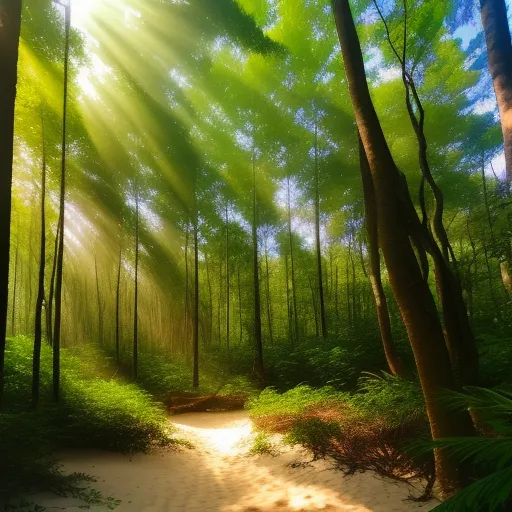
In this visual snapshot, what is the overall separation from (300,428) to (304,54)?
7307 mm

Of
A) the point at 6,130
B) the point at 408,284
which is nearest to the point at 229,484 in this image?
the point at 408,284

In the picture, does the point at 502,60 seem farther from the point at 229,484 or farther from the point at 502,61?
the point at 229,484

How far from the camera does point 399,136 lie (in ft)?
27.9

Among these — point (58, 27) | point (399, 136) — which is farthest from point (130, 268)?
point (399, 136)

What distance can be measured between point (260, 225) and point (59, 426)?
8610 millimetres

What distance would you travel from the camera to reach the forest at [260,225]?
107 inches

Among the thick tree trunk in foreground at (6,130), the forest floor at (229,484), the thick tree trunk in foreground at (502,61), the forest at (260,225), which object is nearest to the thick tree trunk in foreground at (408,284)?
the forest at (260,225)

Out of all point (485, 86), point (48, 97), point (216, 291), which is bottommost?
point (216, 291)

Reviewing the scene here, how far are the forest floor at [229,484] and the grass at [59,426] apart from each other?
17 centimetres

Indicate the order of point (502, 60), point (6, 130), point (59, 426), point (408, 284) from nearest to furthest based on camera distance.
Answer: point (408, 284)
point (6, 130)
point (502, 60)
point (59, 426)

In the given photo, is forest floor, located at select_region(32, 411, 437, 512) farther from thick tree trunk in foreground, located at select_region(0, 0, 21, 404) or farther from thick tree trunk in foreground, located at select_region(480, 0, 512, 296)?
thick tree trunk in foreground, located at select_region(480, 0, 512, 296)

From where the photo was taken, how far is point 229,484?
3488 millimetres

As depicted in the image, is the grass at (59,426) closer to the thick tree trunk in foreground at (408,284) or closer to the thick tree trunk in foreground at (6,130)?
the thick tree trunk in foreground at (6,130)

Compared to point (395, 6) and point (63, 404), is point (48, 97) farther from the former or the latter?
point (395, 6)
